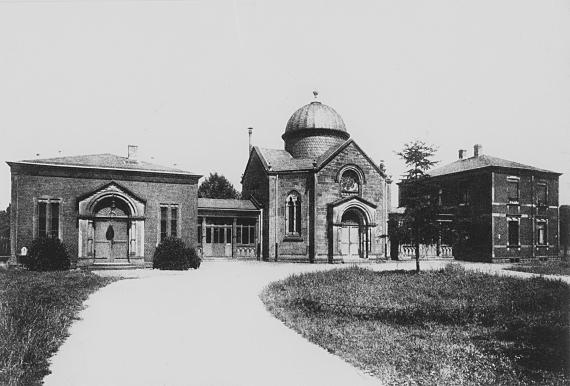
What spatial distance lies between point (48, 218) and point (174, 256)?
7254 millimetres

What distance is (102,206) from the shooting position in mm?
23969

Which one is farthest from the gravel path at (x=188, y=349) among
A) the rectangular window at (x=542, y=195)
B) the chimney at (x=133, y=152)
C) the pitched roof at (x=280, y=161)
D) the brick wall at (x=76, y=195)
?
the rectangular window at (x=542, y=195)

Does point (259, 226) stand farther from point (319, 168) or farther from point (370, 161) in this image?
point (370, 161)

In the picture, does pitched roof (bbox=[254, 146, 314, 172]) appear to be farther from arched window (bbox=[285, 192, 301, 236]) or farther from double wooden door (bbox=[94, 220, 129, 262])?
double wooden door (bbox=[94, 220, 129, 262])

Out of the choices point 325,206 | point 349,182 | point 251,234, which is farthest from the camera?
point 251,234

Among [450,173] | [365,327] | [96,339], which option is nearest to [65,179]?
[96,339]

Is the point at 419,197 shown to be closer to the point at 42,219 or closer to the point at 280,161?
the point at 280,161

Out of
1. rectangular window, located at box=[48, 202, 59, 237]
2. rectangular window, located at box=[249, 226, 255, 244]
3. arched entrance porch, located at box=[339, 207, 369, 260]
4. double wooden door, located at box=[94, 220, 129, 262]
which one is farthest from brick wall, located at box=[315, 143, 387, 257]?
rectangular window, located at box=[48, 202, 59, 237]

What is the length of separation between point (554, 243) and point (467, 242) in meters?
7.06

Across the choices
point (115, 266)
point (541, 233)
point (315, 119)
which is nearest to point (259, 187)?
point (315, 119)

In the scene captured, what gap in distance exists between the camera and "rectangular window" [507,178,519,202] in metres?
31.9

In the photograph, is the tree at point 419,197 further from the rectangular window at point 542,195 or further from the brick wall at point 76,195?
the rectangular window at point 542,195

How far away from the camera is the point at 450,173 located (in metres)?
34.7

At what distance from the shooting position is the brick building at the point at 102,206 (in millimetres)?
22625
